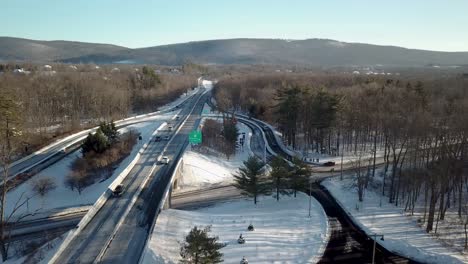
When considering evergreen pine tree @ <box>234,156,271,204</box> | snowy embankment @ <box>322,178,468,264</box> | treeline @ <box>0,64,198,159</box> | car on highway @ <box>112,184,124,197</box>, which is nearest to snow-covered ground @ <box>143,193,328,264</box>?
evergreen pine tree @ <box>234,156,271,204</box>

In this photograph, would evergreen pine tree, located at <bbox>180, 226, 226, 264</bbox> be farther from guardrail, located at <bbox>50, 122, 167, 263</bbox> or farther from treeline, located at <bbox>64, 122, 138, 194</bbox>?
treeline, located at <bbox>64, 122, 138, 194</bbox>

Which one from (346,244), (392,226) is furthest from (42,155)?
(392,226)

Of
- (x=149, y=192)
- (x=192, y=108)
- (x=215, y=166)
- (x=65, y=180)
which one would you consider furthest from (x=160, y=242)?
(x=192, y=108)

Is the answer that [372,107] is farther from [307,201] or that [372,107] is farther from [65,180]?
[65,180]

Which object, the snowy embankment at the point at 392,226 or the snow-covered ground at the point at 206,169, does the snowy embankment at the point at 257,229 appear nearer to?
the snow-covered ground at the point at 206,169

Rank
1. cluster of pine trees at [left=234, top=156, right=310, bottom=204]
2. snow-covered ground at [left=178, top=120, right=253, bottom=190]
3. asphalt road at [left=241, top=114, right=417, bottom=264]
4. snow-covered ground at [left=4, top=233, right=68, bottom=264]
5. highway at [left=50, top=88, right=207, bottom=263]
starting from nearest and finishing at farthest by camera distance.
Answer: highway at [left=50, top=88, right=207, bottom=263] < snow-covered ground at [left=4, top=233, right=68, bottom=264] < asphalt road at [left=241, top=114, right=417, bottom=264] < cluster of pine trees at [left=234, top=156, right=310, bottom=204] < snow-covered ground at [left=178, top=120, right=253, bottom=190]

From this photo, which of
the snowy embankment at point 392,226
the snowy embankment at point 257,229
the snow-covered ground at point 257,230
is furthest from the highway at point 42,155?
the snowy embankment at point 392,226

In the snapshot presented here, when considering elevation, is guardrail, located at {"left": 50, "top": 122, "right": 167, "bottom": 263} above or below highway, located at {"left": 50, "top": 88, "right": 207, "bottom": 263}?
above

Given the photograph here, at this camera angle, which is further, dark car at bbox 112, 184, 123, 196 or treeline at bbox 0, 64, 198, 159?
treeline at bbox 0, 64, 198, 159
